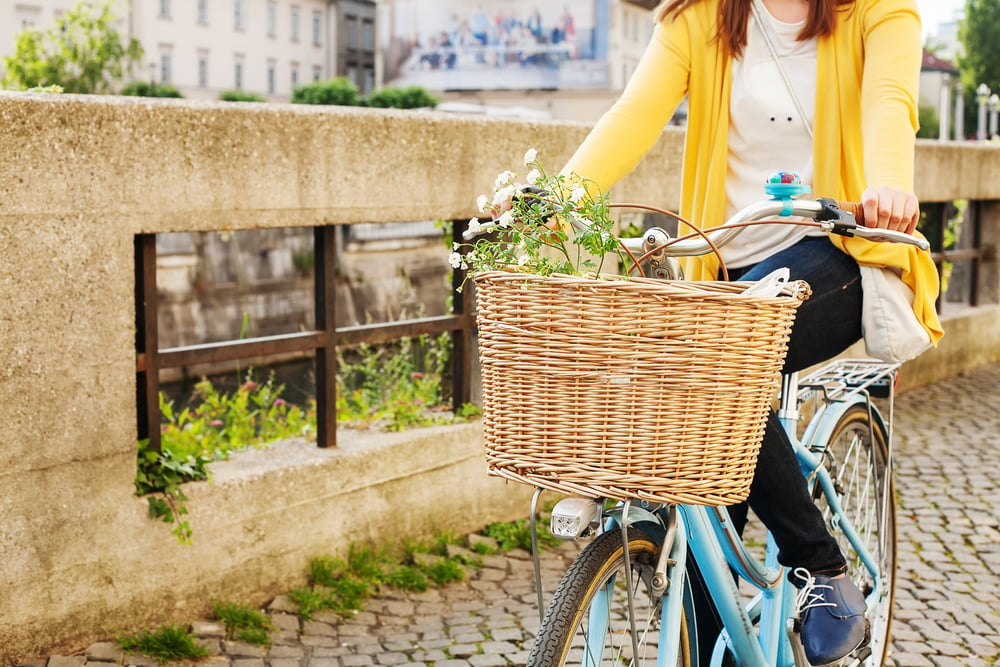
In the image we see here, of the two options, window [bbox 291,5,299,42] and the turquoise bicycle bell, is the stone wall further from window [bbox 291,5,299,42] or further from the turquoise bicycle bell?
window [bbox 291,5,299,42]

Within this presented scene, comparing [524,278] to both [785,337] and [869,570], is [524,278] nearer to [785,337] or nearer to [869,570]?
[785,337]

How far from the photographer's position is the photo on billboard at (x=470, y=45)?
275 ft

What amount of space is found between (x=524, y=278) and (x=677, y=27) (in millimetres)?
1052

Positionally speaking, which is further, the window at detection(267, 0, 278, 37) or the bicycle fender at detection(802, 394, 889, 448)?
the window at detection(267, 0, 278, 37)

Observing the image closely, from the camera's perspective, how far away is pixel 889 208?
7.72 ft

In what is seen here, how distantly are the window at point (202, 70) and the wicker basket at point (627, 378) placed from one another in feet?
215

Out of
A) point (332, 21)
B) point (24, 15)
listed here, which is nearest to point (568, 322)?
point (24, 15)

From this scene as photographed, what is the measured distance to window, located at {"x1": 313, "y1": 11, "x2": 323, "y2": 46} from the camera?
77.2 metres

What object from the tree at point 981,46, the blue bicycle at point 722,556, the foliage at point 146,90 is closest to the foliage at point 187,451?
the blue bicycle at point 722,556

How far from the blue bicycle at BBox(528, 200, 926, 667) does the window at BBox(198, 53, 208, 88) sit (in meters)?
64.6

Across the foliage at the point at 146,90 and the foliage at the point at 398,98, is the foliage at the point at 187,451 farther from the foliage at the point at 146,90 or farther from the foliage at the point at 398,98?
the foliage at the point at 398,98

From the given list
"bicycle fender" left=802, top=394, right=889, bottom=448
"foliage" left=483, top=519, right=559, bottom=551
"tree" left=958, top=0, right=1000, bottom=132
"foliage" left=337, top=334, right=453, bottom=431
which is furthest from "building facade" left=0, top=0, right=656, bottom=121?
"bicycle fender" left=802, top=394, right=889, bottom=448

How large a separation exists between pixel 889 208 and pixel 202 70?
218ft

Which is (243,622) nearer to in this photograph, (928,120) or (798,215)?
(798,215)
